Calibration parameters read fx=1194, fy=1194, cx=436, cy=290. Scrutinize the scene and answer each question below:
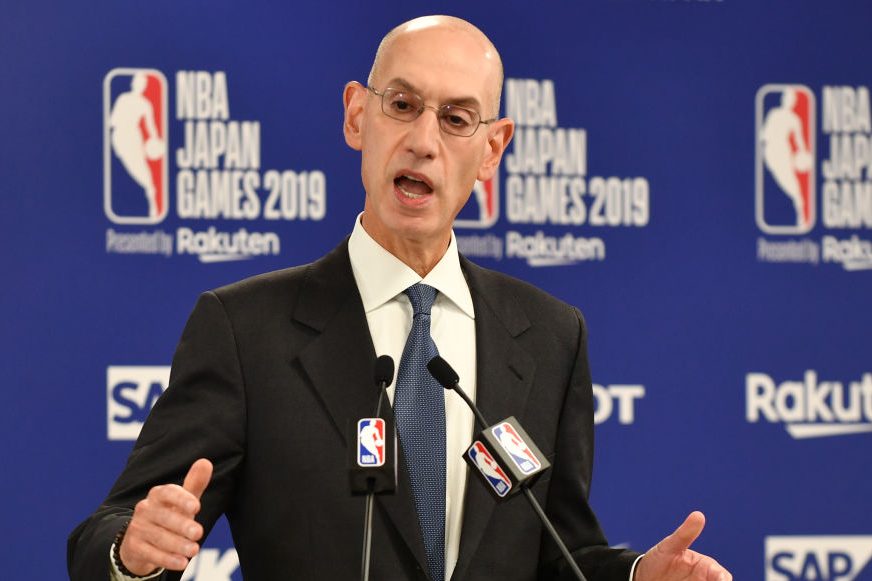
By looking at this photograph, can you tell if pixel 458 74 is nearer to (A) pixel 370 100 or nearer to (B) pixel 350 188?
(A) pixel 370 100

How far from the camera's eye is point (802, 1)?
12.6ft

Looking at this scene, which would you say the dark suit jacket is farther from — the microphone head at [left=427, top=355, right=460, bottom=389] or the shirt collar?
the microphone head at [left=427, top=355, right=460, bottom=389]

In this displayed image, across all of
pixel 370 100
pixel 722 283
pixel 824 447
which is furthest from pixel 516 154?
pixel 370 100

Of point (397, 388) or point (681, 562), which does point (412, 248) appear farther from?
point (681, 562)

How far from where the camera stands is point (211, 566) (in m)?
3.48

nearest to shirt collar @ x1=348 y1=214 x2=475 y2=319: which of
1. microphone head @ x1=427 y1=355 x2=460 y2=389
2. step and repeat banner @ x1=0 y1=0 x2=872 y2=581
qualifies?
microphone head @ x1=427 y1=355 x2=460 y2=389

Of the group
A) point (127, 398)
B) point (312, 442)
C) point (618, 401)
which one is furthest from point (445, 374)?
point (618, 401)

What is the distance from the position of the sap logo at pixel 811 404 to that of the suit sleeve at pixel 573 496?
1.74m

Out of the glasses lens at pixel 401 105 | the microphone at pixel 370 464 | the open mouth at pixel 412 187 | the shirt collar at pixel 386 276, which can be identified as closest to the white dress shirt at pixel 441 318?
the shirt collar at pixel 386 276

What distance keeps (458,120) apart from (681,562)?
2.68 ft

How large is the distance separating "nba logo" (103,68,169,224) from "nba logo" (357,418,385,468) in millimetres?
2095

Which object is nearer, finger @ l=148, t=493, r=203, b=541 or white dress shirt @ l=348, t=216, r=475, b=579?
finger @ l=148, t=493, r=203, b=541

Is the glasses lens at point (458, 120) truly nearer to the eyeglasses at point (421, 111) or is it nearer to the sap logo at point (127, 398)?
the eyeglasses at point (421, 111)

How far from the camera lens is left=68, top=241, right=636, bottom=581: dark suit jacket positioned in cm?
186
